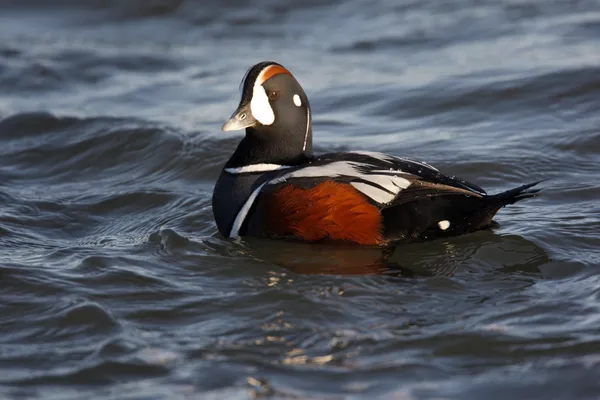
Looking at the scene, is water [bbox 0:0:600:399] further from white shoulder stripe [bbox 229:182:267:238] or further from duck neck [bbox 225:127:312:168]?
duck neck [bbox 225:127:312:168]

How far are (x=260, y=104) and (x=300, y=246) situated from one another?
117cm

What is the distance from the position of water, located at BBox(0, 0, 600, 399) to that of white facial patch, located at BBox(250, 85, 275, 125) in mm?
983

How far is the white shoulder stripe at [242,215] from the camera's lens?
23.4 feet

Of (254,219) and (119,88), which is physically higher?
(119,88)

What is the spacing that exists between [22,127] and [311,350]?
6747mm

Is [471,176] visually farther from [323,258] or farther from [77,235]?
[77,235]

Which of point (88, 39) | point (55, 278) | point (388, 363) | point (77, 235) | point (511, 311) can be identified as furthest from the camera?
point (88, 39)

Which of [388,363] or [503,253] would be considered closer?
[388,363]

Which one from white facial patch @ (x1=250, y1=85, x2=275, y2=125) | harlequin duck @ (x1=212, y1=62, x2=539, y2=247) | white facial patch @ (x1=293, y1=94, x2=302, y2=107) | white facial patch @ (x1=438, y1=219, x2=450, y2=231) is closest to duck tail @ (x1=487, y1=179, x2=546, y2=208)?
harlequin duck @ (x1=212, y1=62, x2=539, y2=247)

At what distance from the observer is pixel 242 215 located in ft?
23.5

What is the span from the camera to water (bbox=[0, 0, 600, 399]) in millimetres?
5141

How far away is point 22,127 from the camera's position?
36.3 feet

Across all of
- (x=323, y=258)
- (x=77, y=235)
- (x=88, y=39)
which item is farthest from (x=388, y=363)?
(x=88, y=39)

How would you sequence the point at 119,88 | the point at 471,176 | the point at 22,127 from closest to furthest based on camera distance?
the point at 471,176, the point at 22,127, the point at 119,88
